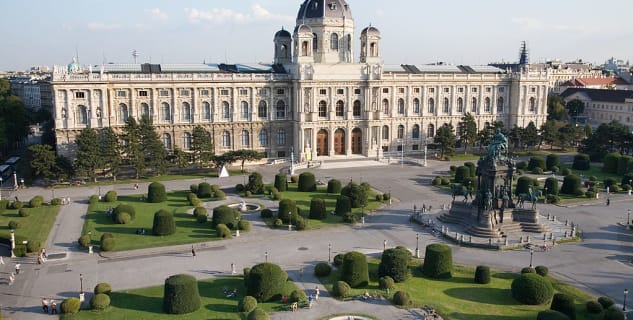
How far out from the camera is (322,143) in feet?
295

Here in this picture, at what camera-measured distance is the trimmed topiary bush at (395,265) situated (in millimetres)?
38781

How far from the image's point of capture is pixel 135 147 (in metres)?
72.6

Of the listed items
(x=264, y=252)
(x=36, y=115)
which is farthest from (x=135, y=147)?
(x=36, y=115)

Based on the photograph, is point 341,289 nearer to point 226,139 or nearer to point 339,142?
point 226,139

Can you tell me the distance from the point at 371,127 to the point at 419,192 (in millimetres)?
25220

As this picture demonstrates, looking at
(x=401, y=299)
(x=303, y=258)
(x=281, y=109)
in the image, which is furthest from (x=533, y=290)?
(x=281, y=109)

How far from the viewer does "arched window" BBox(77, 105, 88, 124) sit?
250 ft

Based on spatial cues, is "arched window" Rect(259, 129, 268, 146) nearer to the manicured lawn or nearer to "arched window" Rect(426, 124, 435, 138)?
"arched window" Rect(426, 124, 435, 138)

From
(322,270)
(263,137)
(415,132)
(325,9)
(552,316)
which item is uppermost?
(325,9)

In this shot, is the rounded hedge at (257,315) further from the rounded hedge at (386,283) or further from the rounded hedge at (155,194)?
the rounded hedge at (155,194)

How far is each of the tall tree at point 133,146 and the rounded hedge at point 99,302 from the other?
3974 centimetres

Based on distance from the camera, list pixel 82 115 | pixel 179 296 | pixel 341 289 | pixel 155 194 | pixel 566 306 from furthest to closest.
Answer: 1. pixel 82 115
2. pixel 155 194
3. pixel 341 289
4. pixel 179 296
5. pixel 566 306

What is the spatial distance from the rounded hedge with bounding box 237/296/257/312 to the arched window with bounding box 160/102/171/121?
173 ft

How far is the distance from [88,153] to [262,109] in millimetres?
28344
